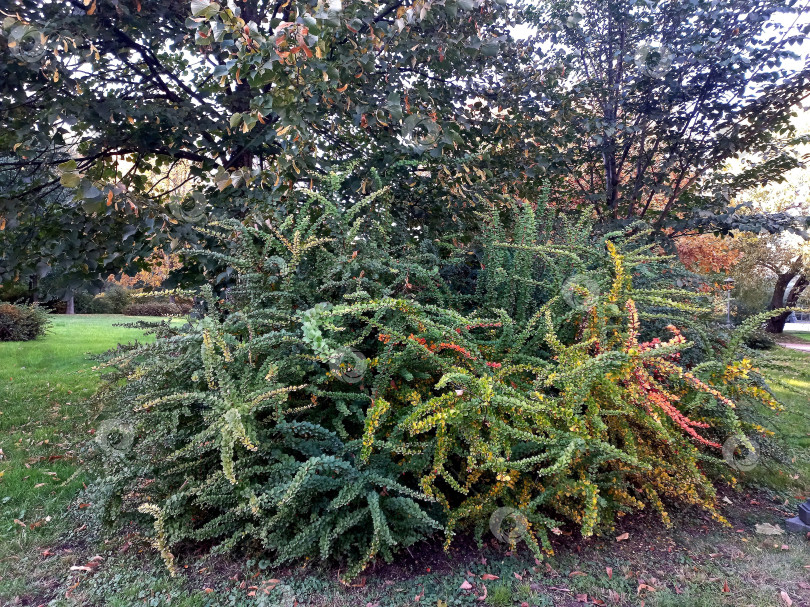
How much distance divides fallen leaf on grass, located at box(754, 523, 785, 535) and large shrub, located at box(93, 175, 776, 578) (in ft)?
1.00

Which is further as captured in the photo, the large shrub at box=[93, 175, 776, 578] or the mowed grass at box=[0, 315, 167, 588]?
the mowed grass at box=[0, 315, 167, 588]

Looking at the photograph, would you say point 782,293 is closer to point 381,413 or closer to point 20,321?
point 381,413

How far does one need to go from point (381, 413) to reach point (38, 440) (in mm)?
3815

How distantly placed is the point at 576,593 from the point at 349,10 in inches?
128

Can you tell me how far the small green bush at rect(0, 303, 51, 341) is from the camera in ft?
30.5

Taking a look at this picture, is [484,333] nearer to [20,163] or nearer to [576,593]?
[576,593]

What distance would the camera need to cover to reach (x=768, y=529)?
2645 mm

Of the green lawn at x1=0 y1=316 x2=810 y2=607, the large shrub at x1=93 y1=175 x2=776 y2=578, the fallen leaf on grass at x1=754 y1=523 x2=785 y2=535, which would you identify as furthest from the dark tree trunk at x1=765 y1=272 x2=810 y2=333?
the large shrub at x1=93 y1=175 x2=776 y2=578

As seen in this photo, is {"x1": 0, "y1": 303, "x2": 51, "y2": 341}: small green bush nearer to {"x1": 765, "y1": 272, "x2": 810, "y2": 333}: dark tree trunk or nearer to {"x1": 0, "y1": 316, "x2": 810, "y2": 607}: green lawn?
{"x1": 0, "y1": 316, "x2": 810, "y2": 607}: green lawn

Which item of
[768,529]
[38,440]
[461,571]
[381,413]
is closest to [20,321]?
[38,440]

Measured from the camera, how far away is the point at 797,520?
2.68 metres

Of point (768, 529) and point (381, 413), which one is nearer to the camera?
point (381, 413)

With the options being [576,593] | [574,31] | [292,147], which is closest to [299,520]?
[576,593]

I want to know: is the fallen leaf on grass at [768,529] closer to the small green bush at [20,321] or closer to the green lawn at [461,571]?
the green lawn at [461,571]
